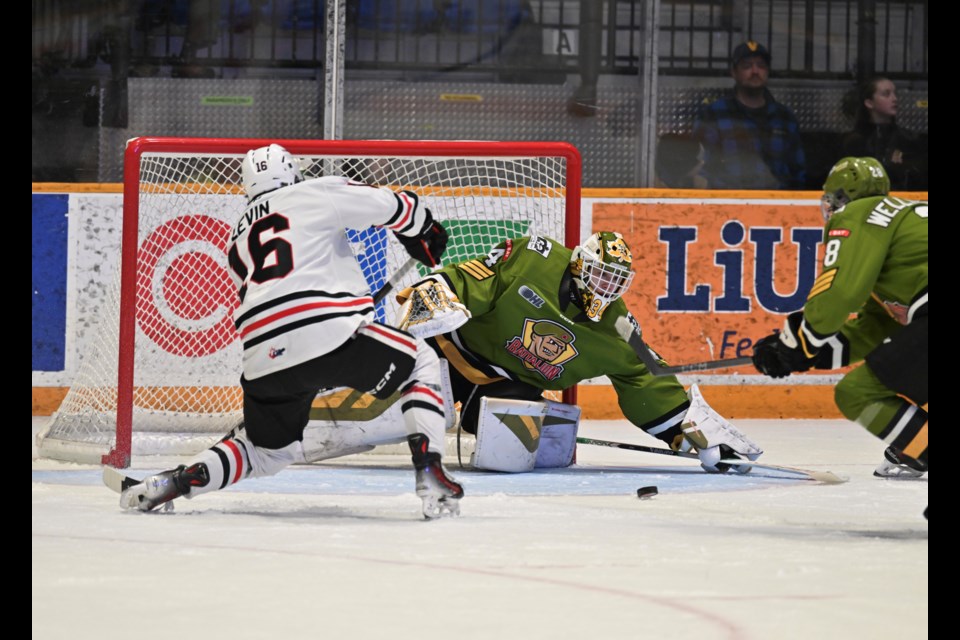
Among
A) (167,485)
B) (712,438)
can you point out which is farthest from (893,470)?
(167,485)

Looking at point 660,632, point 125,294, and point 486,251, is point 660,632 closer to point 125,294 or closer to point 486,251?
point 125,294

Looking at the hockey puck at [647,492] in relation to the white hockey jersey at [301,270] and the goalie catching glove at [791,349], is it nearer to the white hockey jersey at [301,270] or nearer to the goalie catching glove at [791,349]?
the goalie catching glove at [791,349]

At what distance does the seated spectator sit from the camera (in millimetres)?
6465

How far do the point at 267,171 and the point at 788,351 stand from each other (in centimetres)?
137

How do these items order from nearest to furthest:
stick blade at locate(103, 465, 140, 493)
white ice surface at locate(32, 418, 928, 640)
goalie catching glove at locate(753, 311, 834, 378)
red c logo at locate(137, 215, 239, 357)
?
white ice surface at locate(32, 418, 928, 640) < goalie catching glove at locate(753, 311, 834, 378) < stick blade at locate(103, 465, 140, 493) < red c logo at locate(137, 215, 239, 357)

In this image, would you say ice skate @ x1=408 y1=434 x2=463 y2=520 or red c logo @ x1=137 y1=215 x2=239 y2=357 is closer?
ice skate @ x1=408 y1=434 x2=463 y2=520

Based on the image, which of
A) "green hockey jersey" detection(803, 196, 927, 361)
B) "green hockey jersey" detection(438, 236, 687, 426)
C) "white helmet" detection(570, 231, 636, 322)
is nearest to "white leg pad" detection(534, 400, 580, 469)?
"green hockey jersey" detection(438, 236, 687, 426)

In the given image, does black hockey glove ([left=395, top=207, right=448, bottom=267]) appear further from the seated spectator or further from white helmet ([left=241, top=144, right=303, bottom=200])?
the seated spectator

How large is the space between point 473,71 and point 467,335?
1988mm

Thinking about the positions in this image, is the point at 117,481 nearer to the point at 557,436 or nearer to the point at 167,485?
the point at 167,485

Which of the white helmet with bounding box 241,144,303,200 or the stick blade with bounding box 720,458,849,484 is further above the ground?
the white helmet with bounding box 241,144,303,200

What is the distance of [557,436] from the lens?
4.60 meters

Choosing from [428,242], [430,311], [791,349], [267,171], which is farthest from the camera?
[430,311]
